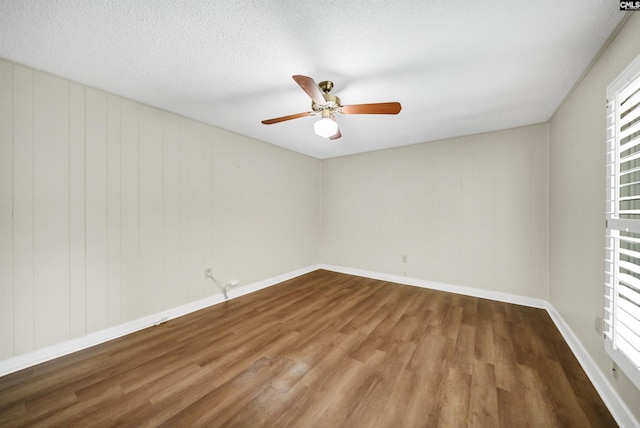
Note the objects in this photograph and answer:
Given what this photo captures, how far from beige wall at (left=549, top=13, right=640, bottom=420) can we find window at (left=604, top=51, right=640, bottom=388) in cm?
16

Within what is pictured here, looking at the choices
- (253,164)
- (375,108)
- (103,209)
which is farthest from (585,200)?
(103,209)

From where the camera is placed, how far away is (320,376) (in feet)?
5.48

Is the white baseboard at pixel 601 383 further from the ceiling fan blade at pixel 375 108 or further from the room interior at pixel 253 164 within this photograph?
the ceiling fan blade at pixel 375 108

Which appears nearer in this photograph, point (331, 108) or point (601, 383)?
point (601, 383)

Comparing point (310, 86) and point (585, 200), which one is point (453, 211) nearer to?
point (585, 200)

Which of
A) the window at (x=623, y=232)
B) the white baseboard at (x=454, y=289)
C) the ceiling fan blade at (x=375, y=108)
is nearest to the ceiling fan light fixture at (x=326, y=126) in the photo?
the ceiling fan blade at (x=375, y=108)

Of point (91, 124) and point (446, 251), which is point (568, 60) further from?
point (91, 124)

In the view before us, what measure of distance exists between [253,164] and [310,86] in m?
2.24

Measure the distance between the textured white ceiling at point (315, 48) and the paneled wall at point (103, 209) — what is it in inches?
11.1

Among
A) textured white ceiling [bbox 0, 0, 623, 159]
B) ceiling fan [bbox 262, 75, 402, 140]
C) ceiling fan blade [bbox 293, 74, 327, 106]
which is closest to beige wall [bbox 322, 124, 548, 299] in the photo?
textured white ceiling [bbox 0, 0, 623, 159]

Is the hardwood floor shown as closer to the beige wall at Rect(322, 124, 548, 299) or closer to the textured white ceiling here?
the beige wall at Rect(322, 124, 548, 299)

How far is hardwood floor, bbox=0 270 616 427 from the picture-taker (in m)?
1.34

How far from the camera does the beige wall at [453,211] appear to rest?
2.89 metres

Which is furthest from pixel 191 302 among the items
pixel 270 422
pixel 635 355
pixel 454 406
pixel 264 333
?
pixel 635 355
